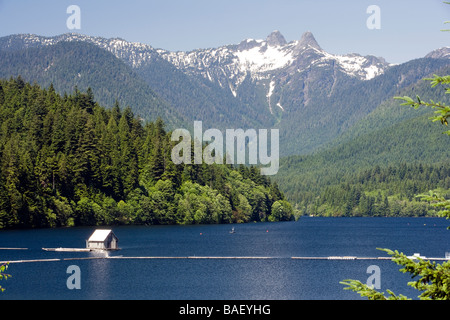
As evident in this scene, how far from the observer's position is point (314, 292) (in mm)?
79875

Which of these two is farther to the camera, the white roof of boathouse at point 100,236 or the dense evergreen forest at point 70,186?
the dense evergreen forest at point 70,186

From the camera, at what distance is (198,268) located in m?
101

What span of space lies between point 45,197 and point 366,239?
8474cm

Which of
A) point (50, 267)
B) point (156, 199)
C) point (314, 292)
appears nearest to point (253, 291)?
point (314, 292)

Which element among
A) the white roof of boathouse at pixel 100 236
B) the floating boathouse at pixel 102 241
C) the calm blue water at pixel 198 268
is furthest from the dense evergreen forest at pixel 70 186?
the floating boathouse at pixel 102 241

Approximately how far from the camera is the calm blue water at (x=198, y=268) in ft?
257

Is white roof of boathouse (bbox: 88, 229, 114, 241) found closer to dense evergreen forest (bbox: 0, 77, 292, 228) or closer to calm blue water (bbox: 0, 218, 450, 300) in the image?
calm blue water (bbox: 0, 218, 450, 300)

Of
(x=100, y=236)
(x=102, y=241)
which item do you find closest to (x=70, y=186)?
(x=100, y=236)

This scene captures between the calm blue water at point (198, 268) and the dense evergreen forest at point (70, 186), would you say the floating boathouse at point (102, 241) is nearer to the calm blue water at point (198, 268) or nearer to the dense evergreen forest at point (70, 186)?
the calm blue water at point (198, 268)

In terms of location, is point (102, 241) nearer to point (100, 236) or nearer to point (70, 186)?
point (100, 236)

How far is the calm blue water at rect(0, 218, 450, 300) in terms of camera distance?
78.2 meters
